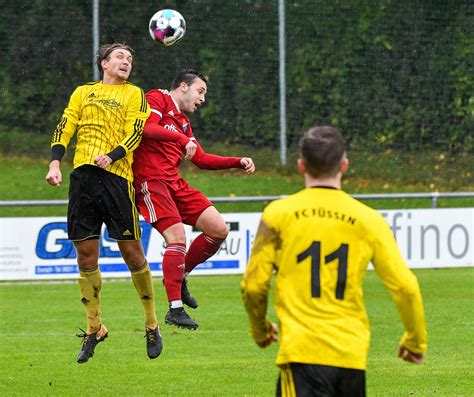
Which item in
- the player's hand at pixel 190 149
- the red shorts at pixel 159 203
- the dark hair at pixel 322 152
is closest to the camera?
the dark hair at pixel 322 152

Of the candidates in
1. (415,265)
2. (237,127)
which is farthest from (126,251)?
(237,127)

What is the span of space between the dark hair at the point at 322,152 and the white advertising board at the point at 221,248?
1164 cm

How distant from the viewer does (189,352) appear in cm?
1047

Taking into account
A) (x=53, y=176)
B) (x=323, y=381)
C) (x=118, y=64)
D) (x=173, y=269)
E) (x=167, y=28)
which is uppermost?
(x=167, y=28)

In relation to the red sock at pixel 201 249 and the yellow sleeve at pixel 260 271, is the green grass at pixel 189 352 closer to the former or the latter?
the red sock at pixel 201 249

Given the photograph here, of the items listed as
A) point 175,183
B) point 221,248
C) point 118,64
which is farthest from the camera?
point 221,248

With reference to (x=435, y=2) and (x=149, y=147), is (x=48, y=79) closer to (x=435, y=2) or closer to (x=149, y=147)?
(x=435, y=2)

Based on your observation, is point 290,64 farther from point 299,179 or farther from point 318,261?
point 318,261

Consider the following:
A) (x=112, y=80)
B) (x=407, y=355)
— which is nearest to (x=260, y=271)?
(x=407, y=355)

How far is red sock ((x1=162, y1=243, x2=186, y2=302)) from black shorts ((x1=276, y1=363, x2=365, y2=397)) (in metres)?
3.82

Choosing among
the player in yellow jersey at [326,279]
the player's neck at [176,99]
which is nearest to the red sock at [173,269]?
the player's neck at [176,99]

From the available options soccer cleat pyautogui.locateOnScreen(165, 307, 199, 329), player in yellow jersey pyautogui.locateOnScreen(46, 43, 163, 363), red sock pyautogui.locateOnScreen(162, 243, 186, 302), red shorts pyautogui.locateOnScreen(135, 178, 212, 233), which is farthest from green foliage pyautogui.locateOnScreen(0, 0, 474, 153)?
soccer cleat pyautogui.locateOnScreen(165, 307, 199, 329)

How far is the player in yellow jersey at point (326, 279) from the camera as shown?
4.57 meters

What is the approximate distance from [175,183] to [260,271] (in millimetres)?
4154
